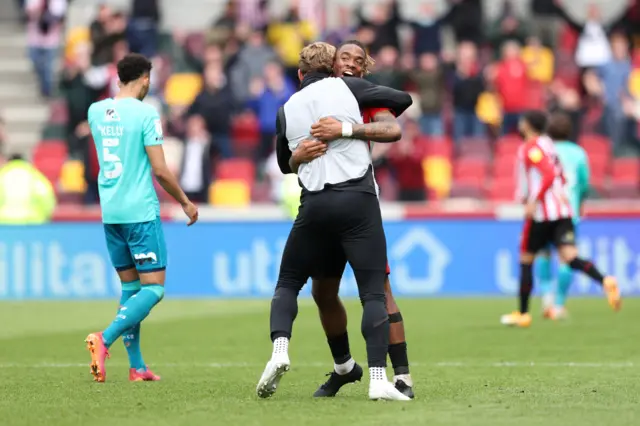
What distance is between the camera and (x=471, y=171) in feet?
77.2

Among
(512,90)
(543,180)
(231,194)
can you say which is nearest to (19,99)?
(231,194)

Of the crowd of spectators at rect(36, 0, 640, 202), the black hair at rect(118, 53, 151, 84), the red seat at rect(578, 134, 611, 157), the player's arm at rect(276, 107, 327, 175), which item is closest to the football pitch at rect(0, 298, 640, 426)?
the player's arm at rect(276, 107, 327, 175)

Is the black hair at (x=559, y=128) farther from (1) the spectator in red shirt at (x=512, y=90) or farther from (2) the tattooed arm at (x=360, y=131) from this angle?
(1) the spectator in red shirt at (x=512, y=90)

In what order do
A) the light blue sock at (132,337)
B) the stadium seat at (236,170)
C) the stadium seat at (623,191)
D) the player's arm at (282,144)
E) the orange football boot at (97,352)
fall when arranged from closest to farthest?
the player's arm at (282,144), the orange football boot at (97,352), the light blue sock at (132,337), the stadium seat at (623,191), the stadium seat at (236,170)

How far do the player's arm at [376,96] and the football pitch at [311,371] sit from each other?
173 cm

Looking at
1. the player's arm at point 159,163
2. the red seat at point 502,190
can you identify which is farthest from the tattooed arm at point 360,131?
the red seat at point 502,190

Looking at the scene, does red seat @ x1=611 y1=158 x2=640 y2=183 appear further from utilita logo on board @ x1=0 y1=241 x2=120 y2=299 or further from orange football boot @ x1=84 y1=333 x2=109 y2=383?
orange football boot @ x1=84 y1=333 x2=109 y2=383

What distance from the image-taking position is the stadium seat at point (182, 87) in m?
25.8

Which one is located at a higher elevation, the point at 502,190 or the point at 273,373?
the point at 502,190

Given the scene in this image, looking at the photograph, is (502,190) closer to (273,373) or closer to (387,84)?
(387,84)

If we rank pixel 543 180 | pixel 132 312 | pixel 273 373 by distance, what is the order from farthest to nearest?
pixel 543 180 < pixel 132 312 < pixel 273 373

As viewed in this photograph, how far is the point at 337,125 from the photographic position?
847 cm

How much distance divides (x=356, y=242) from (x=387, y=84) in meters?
15.6

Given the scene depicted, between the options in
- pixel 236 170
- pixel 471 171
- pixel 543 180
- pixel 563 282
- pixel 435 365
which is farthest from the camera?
pixel 236 170
